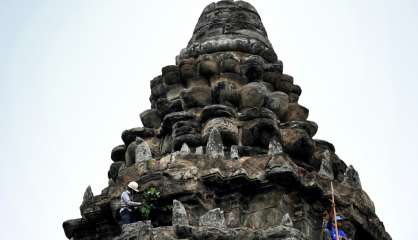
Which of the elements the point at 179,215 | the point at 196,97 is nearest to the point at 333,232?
A: the point at 179,215

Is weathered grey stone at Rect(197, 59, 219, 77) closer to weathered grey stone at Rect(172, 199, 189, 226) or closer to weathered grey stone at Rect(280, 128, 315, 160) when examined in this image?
weathered grey stone at Rect(280, 128, 315, 160)

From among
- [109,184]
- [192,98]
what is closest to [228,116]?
[192,98]

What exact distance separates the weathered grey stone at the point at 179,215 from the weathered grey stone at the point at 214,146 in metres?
1.54

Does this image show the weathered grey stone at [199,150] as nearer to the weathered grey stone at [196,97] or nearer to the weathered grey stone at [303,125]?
the weathered grey stone at [196,97]

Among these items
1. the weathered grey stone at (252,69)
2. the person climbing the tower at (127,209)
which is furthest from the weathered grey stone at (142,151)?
the weathered grey stone at (252,69)

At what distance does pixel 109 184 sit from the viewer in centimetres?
1811

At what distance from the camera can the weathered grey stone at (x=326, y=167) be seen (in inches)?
704

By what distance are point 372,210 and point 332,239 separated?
1.90 m

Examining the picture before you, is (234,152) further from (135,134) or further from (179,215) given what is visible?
(135,134)

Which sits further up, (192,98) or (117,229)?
(192,98)

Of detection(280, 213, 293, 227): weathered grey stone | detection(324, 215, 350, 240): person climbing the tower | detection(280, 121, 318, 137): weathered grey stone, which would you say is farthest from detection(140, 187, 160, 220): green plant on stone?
detection(280, 121, 318, 137): weathered grey stone

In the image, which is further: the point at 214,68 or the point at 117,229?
the point at 214,68

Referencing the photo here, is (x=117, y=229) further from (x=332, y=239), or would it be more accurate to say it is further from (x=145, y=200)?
(x=332, y=239)

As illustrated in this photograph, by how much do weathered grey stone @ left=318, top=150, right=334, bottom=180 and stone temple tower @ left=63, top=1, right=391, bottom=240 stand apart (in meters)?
0.03
